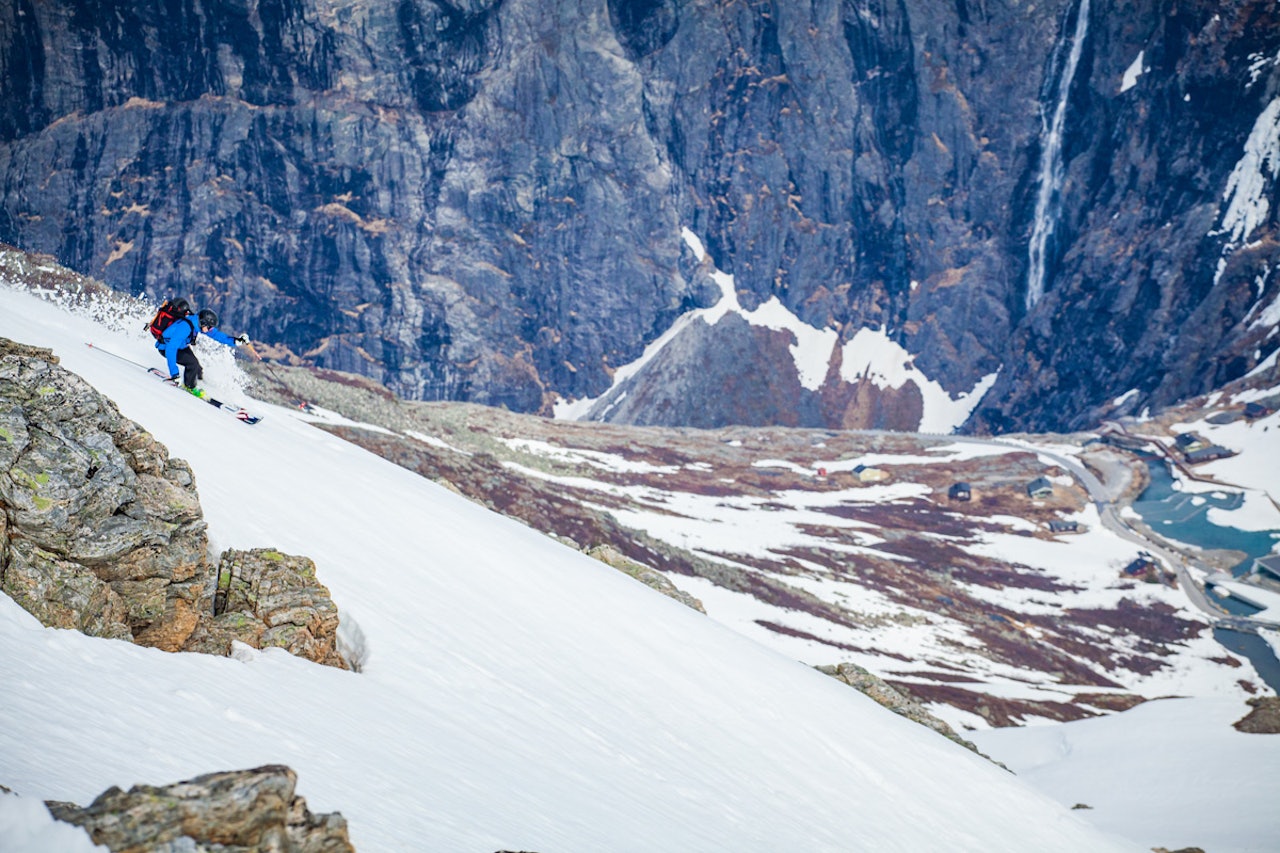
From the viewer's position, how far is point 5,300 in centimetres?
2366

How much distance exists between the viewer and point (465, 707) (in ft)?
40.2

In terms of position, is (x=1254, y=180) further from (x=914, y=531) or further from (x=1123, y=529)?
(x=914, y=531)

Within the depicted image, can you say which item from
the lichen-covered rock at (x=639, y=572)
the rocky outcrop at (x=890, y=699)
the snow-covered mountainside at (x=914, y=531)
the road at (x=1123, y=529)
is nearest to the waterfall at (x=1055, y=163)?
the snow-covered mountainside at (x=914, y=531)

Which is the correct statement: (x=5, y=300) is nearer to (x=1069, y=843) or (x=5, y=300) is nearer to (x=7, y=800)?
(x=7, y=800)

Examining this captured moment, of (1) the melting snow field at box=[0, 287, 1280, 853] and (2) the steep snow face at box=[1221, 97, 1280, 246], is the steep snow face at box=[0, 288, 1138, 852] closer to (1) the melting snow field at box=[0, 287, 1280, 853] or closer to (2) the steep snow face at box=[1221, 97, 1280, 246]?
(1) the melting snow field at box=[0, 287, 1280, 853]

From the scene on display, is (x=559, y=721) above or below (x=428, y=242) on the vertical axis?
below

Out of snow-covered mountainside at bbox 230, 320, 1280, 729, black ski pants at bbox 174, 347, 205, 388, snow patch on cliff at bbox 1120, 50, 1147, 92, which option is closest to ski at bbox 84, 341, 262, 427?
black ski pants at bbox 174, 347, 205, 388

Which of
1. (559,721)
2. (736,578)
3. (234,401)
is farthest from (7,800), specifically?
(736,578)

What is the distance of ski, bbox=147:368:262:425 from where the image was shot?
71.1 feet

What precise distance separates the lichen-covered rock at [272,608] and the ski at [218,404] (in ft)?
31.2

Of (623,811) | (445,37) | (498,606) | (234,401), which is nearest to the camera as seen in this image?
(623,811)

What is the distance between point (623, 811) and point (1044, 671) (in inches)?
2115

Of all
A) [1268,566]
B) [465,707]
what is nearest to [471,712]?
[465,707]

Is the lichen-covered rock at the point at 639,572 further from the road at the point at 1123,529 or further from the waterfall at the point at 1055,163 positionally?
the waterfall at the point at 1055,163
